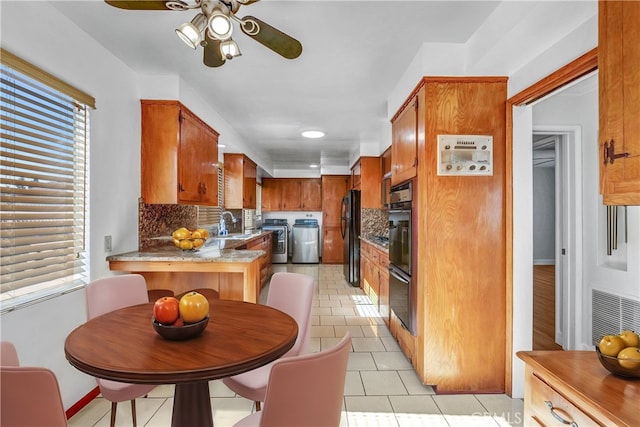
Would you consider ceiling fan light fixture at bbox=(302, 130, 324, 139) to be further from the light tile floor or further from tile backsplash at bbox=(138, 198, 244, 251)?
the light tile floor

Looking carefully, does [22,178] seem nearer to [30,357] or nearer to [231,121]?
[30,357]

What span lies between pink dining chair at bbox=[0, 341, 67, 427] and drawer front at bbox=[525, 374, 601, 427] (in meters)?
1.51

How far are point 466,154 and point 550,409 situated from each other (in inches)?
62.0

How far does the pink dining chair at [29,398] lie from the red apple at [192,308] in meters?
0.41

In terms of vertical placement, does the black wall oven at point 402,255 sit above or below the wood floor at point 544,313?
above

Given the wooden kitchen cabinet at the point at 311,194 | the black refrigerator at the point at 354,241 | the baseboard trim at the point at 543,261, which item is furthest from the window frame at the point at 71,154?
the baseboard trim at the point at 543,261

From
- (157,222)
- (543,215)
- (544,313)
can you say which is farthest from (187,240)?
(543,215)

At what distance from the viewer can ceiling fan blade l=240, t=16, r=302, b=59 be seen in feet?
4.79

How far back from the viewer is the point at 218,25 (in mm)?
1384

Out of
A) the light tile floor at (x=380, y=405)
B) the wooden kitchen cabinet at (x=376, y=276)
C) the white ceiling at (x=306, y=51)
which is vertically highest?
the white ceiling at (x=306, y=51)

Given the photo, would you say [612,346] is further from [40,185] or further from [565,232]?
[40,185]

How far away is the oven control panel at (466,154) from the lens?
2.27 m

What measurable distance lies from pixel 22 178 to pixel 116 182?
0.83m

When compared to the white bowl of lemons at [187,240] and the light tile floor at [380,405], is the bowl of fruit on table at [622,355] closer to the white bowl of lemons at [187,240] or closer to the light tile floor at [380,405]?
the light tile floor at [380,405]
